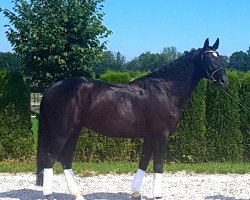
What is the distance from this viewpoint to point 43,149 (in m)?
6.93

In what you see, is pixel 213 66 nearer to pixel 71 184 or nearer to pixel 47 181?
pixel 71 184

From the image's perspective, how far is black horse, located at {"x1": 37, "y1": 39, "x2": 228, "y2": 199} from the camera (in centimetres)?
666

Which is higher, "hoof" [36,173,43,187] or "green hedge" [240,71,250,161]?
"green hedge" [240,71,250,161]

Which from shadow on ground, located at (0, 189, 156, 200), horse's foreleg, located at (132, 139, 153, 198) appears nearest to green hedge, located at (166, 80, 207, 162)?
shadow on ground, located at (0, 189, 156, 200)

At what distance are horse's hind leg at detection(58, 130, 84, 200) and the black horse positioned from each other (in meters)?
0.02

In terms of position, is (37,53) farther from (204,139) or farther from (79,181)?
(204,139)

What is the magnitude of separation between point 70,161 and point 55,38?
506 centimetres

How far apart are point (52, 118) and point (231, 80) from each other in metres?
6.31

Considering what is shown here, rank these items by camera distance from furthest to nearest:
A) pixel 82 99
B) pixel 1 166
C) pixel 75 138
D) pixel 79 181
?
pixel 1 166, pixel 79 181, pixel 75 138, pixel 82 99

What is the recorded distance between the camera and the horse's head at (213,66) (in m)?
6.75

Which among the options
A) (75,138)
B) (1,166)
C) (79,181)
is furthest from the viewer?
(1,166)

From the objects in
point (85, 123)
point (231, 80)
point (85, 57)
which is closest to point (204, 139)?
point (231, 80)

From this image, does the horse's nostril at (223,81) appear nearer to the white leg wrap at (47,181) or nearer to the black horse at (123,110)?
the black horse at (123,110)

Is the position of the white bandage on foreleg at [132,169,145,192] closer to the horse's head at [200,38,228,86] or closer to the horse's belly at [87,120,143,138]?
the horse's belly at [87,120,143,138]
